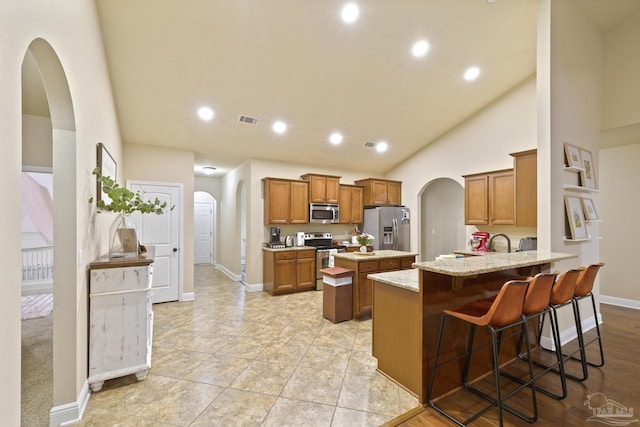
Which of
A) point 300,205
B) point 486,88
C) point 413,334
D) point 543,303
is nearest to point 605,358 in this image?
point 543,303

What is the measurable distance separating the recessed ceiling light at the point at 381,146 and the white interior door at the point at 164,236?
13.1 feet

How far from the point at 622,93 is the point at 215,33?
5.30 metres

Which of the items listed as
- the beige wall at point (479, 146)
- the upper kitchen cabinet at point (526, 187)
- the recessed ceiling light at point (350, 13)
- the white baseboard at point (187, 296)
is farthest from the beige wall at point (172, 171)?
the upper kitchen cabinet at point (526, 187)

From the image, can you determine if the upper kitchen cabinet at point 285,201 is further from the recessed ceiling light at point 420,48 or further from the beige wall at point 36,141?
the beige wall at point 36,141

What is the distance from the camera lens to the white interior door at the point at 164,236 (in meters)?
4.80

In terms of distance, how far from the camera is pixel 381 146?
20.2ft

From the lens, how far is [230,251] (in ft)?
23.7

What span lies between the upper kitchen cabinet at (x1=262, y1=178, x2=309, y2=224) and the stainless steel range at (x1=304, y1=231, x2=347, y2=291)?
16.4 inches

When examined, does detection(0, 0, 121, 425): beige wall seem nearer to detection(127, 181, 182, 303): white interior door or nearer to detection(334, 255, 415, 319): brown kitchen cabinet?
detection(127, 181, 182, 303): white interior door

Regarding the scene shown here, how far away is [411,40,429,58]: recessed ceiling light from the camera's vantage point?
12.1 ft

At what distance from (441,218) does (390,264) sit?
3.48 meters

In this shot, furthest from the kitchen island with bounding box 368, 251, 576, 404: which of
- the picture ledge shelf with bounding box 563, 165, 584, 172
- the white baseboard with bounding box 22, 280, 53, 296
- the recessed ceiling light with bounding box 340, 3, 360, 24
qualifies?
the white baseboard with bounding box 22, 280, 53, 296

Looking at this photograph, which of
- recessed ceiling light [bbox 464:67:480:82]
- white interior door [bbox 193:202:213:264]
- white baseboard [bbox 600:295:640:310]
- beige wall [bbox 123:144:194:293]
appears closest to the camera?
recessed ceiling light [bbox 464:67:480:82]

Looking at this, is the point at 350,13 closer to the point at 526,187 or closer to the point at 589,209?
the point at 526,187
